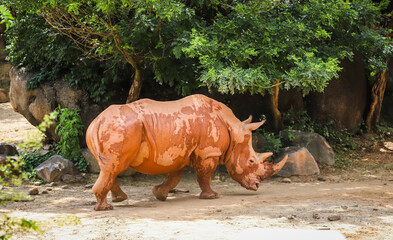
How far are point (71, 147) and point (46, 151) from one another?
116 cm

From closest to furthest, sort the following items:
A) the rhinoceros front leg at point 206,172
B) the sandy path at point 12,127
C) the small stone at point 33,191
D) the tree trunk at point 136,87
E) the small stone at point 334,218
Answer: the small stone at point 334,218, the rhinoceros front leg at point 206,172, the small stone at point 33,191, the tree trunk at point 136,87, the sandy path at point 12,127

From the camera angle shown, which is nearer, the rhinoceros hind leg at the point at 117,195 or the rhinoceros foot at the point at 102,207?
the rhinoceros foot at the point at 102,207

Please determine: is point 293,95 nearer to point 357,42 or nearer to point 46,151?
point 357,42

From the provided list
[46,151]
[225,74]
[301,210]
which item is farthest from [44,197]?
[301,210]

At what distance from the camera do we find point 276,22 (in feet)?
30.4

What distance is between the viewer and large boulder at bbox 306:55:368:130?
12.9 metres

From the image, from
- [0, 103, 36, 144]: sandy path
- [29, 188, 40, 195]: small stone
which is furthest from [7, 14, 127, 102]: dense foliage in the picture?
[29, 188, 40, 195]: small stone

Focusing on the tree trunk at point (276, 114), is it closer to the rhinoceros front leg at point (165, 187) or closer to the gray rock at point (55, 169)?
the rhinoceros front leg at point (165, 187)

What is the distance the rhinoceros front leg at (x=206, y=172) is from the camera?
7.91 m

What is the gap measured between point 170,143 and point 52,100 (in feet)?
15.0

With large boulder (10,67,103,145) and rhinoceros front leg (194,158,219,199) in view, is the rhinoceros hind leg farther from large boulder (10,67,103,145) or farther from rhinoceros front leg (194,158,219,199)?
large boulder (10,67,103,145)

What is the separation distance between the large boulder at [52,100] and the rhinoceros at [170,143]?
11.5ft

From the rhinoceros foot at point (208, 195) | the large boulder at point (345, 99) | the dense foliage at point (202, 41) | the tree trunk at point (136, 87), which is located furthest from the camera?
the large boulder at point (345, 99)

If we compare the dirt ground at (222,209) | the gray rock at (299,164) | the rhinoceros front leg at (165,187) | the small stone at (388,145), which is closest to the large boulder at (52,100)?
the dirt ground at (222,209)
